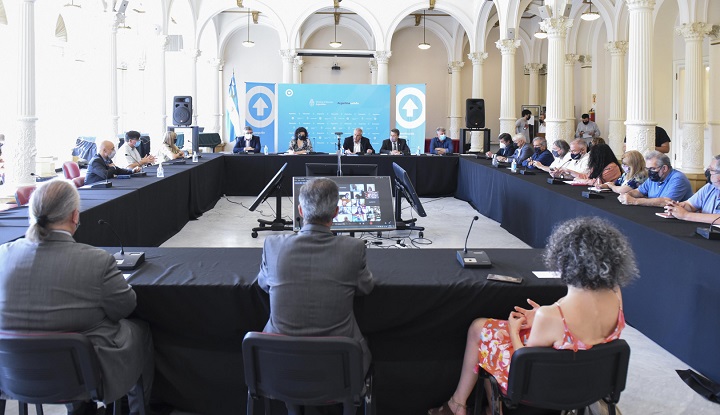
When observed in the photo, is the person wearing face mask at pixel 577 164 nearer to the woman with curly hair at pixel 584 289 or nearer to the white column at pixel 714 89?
the woman with curly hair at pixel 584 289

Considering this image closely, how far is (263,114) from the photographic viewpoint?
15273 millimetres

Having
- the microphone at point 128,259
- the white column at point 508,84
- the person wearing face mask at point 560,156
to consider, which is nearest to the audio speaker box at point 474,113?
the white column at point 508,84

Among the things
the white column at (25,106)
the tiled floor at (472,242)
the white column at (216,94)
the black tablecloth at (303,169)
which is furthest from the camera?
the white column at (216,94)

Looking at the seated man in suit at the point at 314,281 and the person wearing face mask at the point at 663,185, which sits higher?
the person wearing face mask at the point at 663,185

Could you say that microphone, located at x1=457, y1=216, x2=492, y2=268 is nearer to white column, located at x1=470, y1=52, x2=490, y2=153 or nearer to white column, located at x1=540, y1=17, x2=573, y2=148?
white column, located at x1=540, y1=17, x2=573, y2=148

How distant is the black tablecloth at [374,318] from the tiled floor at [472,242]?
2.17ft

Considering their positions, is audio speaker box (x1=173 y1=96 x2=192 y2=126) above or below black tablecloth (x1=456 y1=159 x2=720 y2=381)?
above

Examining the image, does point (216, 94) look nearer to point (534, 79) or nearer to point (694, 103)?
point (534, 79)

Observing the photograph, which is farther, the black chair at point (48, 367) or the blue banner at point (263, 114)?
the blue banner at point (263, 114)

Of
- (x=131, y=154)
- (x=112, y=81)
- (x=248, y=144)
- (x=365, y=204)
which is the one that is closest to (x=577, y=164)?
(x=365, y=204)

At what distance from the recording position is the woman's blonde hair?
7.43 ft

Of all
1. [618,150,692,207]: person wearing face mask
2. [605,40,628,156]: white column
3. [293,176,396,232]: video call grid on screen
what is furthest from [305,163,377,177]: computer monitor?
[605,40,628,156]: white column

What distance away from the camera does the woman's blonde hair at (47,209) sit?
7.43 ft

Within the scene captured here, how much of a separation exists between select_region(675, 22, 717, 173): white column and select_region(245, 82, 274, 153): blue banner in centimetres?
863
